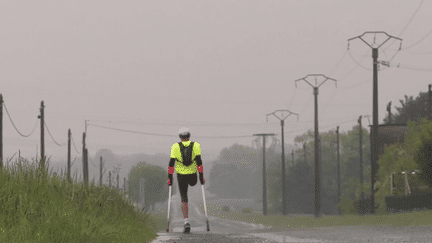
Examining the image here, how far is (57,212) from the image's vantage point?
932 cm

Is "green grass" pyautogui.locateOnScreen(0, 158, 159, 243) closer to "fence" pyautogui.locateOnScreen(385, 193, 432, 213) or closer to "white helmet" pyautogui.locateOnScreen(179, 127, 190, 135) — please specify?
"white helmet" pyautogui.locateOnScreen(179, 127, 190, 135)

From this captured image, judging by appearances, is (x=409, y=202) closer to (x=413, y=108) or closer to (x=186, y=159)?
(x=186, y=159)

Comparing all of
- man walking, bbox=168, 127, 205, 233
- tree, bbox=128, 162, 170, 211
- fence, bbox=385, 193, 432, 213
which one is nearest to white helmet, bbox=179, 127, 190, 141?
man walking, bbox=168, 127, 205, 233

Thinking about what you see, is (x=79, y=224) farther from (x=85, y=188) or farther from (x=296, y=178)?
(x=296, y=178)

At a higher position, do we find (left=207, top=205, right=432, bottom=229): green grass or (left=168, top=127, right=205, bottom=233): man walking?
(left=168, top=127, right=205, bottom=233): man walking

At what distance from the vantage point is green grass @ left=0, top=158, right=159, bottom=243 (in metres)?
8.31

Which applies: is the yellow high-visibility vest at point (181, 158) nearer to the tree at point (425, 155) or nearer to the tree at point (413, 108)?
the tree at point (425, 155)

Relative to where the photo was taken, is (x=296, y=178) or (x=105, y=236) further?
(x=296, y=178)

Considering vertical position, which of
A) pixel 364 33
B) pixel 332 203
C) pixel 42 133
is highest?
pixel 364 33

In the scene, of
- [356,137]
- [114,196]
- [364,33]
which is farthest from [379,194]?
[356,137]

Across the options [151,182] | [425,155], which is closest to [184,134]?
[425,155]

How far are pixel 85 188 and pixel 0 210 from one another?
364 cm

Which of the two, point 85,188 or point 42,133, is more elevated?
point 42,133

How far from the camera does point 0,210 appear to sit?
31.1 feet
